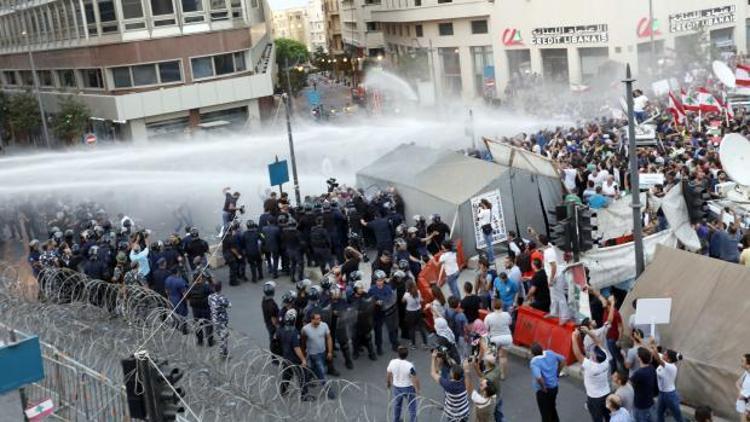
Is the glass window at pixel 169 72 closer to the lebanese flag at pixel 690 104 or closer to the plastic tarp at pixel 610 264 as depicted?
the lebanese flag at pixel 690 104

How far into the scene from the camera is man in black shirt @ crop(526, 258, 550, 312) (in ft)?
48.2

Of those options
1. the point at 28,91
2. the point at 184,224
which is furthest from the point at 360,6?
the point at 184,224

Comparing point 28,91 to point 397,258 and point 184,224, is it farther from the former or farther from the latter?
point 397,258

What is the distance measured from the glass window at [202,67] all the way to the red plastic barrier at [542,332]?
3258 cm

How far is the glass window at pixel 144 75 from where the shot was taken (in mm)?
43594

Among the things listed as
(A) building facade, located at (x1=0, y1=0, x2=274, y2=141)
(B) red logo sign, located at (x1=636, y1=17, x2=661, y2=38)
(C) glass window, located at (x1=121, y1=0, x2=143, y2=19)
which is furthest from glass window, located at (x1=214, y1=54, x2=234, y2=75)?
(B) red logo sign, located at (x1=636, y1=17, x2=661, y2=38)

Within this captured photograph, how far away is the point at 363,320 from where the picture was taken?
1472 cm

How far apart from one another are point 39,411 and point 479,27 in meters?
50.5

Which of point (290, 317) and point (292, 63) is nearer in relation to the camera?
point (290, 317)

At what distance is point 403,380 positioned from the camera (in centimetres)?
1191

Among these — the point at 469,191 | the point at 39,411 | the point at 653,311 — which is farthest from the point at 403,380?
the point at 469,191

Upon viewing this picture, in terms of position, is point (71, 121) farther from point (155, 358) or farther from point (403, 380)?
point (155, 358)

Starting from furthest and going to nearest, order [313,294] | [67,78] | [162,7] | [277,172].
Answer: [67,78] → [162,7] → [277,172] → [313,294]

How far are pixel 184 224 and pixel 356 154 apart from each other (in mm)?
12459
